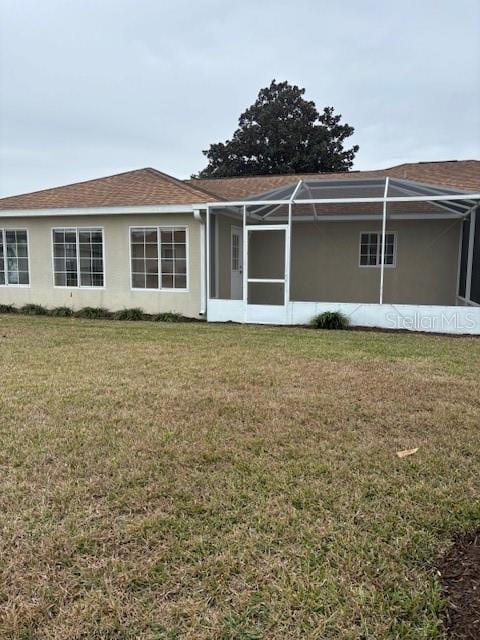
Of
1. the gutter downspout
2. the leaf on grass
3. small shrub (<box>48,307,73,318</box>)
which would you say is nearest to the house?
the gutter downspout

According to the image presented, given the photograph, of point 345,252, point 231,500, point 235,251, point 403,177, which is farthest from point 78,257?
point 231,500

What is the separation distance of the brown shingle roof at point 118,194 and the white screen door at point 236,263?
1505 mm

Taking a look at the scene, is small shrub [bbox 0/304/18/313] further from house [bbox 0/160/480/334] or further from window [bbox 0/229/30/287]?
window [bbox 0/229/30/287]

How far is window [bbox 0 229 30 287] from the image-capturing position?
12898 millimetres

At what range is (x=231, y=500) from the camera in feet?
9.68

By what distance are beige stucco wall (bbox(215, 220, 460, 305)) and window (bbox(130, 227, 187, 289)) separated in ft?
3.63

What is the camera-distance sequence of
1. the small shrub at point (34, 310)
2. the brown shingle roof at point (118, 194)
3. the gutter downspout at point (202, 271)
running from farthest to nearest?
the small shrub at point (34, 310), the brown shingle roof at point (118, 194), the gutter downspout at point (202, 271)

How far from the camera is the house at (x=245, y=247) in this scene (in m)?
10.8

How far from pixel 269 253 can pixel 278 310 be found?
12.9 feet

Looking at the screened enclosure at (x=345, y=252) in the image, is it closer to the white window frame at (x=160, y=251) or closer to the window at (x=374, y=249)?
the window at (x=374, y=249)

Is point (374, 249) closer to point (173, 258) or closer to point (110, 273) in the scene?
point (173, 258)

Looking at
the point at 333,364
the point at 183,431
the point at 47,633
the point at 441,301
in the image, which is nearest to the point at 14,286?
the point at 333,364

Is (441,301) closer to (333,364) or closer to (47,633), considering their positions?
(333,364)

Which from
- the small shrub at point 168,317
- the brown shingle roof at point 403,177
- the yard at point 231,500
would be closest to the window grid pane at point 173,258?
the small shrub at point 168,317
